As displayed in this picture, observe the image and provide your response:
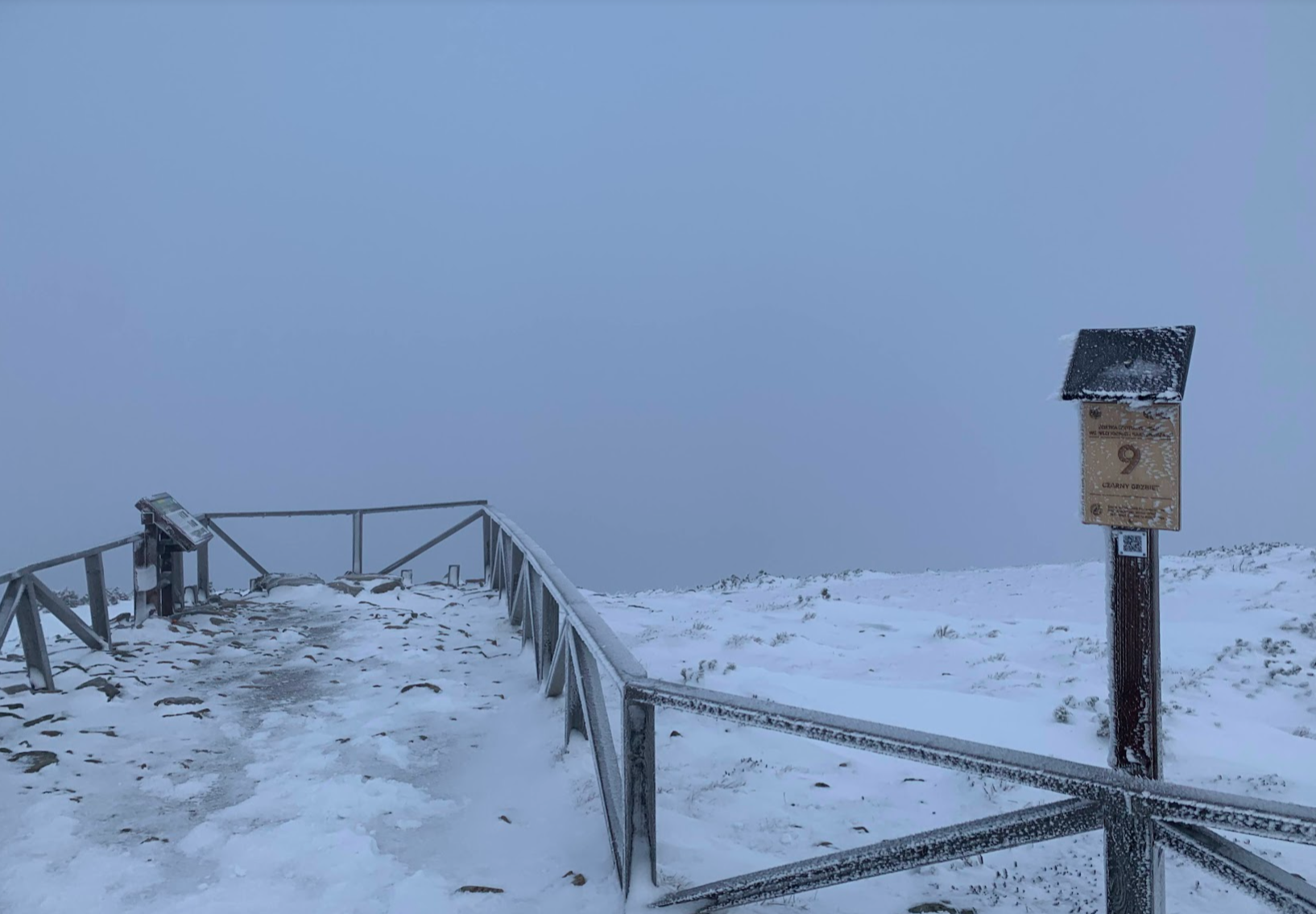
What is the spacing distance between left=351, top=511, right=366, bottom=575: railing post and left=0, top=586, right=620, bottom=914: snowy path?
5.71 m

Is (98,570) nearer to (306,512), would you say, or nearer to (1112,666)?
(306,512)

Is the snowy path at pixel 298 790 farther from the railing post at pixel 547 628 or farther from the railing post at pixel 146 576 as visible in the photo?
the railing post at pixel 146 576

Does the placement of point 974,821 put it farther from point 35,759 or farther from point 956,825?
point 35,759

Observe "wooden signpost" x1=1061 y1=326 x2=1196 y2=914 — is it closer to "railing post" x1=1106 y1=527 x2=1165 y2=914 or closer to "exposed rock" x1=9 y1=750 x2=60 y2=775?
"railing post" x1=1106 y1=527 x2=1165 y2=914

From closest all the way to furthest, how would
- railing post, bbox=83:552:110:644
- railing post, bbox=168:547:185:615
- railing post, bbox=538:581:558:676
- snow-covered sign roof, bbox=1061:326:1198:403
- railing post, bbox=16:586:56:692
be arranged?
snow-covered sign roof, bbox=1061:326:1198:403, railing post, bbox=538:581:558:676, railing post, bbox=16:586:56:692, railing post, bbox=83:552:110:644, railing post, bbox=168:547:185:615

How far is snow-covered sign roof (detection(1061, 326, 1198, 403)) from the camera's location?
102 inches

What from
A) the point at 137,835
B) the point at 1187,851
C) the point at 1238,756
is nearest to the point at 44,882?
the point at 137,835

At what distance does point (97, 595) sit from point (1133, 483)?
31.0 feet

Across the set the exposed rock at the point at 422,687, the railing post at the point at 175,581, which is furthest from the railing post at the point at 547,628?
the railing post at the point at 175,581

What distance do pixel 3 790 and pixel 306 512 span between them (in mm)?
9197

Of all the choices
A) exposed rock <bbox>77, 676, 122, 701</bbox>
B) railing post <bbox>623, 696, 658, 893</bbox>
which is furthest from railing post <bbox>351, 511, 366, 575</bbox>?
railing post <bbox>623, 696, 658, 893</bbox>

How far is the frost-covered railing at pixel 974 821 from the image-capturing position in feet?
7.02

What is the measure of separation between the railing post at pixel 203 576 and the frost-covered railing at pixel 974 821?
9.73 metres

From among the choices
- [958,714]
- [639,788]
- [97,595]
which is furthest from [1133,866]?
[97,595]
